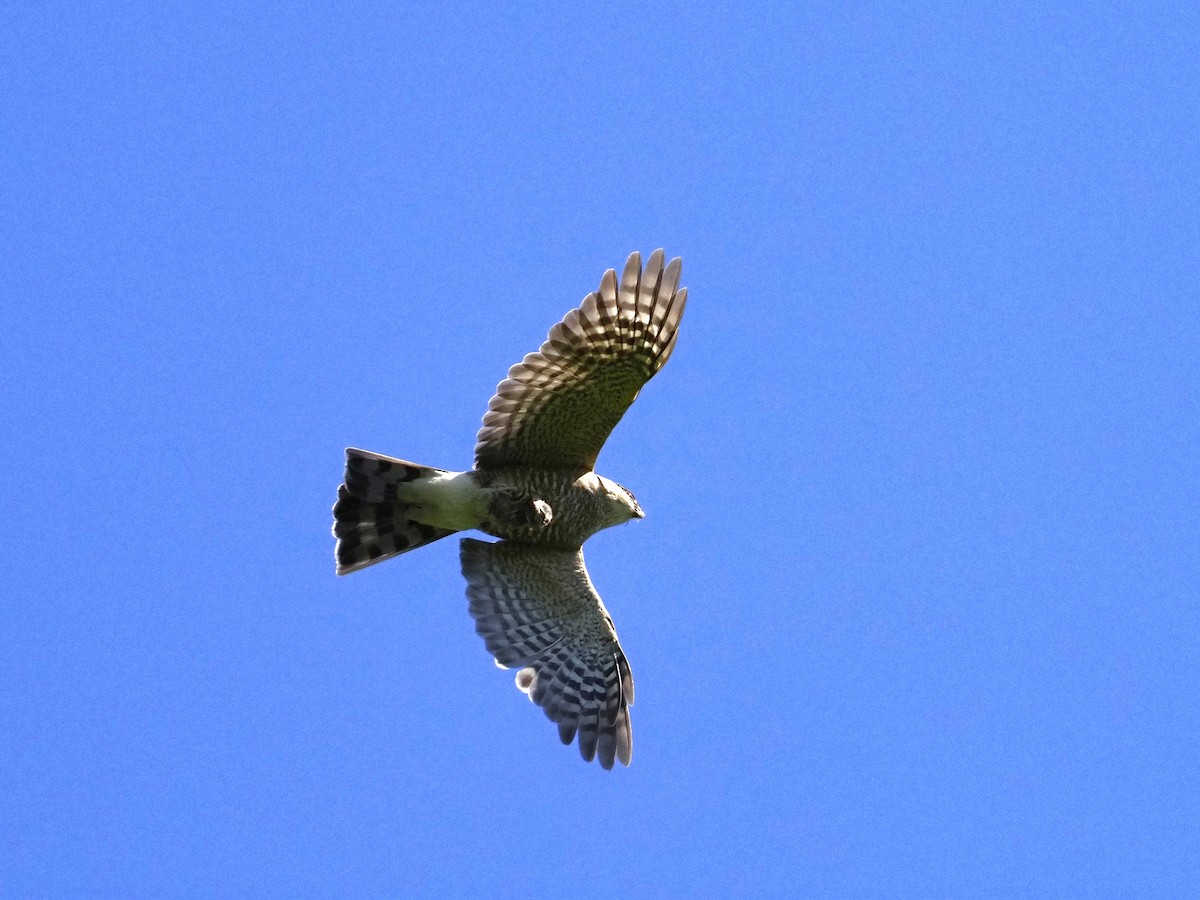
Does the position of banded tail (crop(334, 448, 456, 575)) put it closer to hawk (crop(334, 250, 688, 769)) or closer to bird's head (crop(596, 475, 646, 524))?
hawk (crop(334, 250, 688, 769))

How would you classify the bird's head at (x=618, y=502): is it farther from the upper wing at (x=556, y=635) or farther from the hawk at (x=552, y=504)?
the upper wing at (x=556, y=635)

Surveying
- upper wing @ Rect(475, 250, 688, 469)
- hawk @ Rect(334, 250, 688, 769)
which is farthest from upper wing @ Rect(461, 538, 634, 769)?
upper wing @ Rect(475, 250, 688, 469)

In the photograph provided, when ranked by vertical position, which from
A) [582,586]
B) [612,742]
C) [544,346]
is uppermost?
[544,346]

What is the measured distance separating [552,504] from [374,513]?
1210 millimetres

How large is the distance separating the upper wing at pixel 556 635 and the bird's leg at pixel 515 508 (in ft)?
1.70

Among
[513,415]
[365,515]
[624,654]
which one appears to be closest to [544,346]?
[513,415]

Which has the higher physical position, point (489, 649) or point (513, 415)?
point (513, 415)

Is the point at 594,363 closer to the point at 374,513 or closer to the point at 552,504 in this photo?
the point at 552,504

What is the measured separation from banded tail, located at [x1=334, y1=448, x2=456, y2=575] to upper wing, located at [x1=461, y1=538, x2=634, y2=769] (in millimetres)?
575

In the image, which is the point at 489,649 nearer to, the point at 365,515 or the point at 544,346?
the point at 365,515

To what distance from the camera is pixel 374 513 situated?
1050 cm

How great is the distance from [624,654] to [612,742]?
628 mm

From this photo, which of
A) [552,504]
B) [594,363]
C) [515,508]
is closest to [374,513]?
[515,508]

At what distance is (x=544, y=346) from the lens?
9891mm
